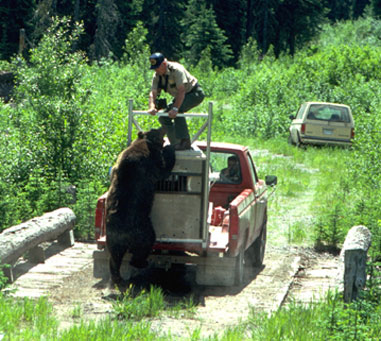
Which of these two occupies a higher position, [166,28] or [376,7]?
[376,7]

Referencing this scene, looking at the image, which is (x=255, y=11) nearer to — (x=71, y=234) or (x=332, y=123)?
(x=332, y=123)

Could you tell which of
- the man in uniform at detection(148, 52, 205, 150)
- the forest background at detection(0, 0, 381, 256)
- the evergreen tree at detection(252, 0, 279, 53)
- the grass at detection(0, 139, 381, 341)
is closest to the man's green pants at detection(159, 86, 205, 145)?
the man in uniform at detection(148, 52, 205, 150)

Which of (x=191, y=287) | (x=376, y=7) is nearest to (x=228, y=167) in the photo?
(x=191, y=287)

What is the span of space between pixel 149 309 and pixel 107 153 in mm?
8231

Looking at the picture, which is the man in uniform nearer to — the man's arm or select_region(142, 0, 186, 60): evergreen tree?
the man's arm

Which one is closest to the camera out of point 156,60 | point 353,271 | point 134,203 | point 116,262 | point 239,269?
point 353,271

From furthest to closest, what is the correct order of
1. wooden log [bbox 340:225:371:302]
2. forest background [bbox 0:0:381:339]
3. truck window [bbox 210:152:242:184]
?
1. forest background [bbox 0:0:381:339]
2. truck window [bbox 210:152:242:184]
3. wooden log [bbox 340:225:371:302]

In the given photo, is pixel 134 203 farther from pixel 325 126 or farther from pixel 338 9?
pixel 338 9

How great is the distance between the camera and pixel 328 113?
2719cm

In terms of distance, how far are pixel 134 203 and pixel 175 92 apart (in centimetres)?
175

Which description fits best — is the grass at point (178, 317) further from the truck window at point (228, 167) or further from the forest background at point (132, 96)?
the forest background at point (132, 96)

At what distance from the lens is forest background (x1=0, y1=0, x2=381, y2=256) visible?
13695 mm

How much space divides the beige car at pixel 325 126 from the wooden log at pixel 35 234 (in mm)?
15417

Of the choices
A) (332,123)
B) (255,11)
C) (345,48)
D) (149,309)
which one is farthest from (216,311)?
(255,11)
